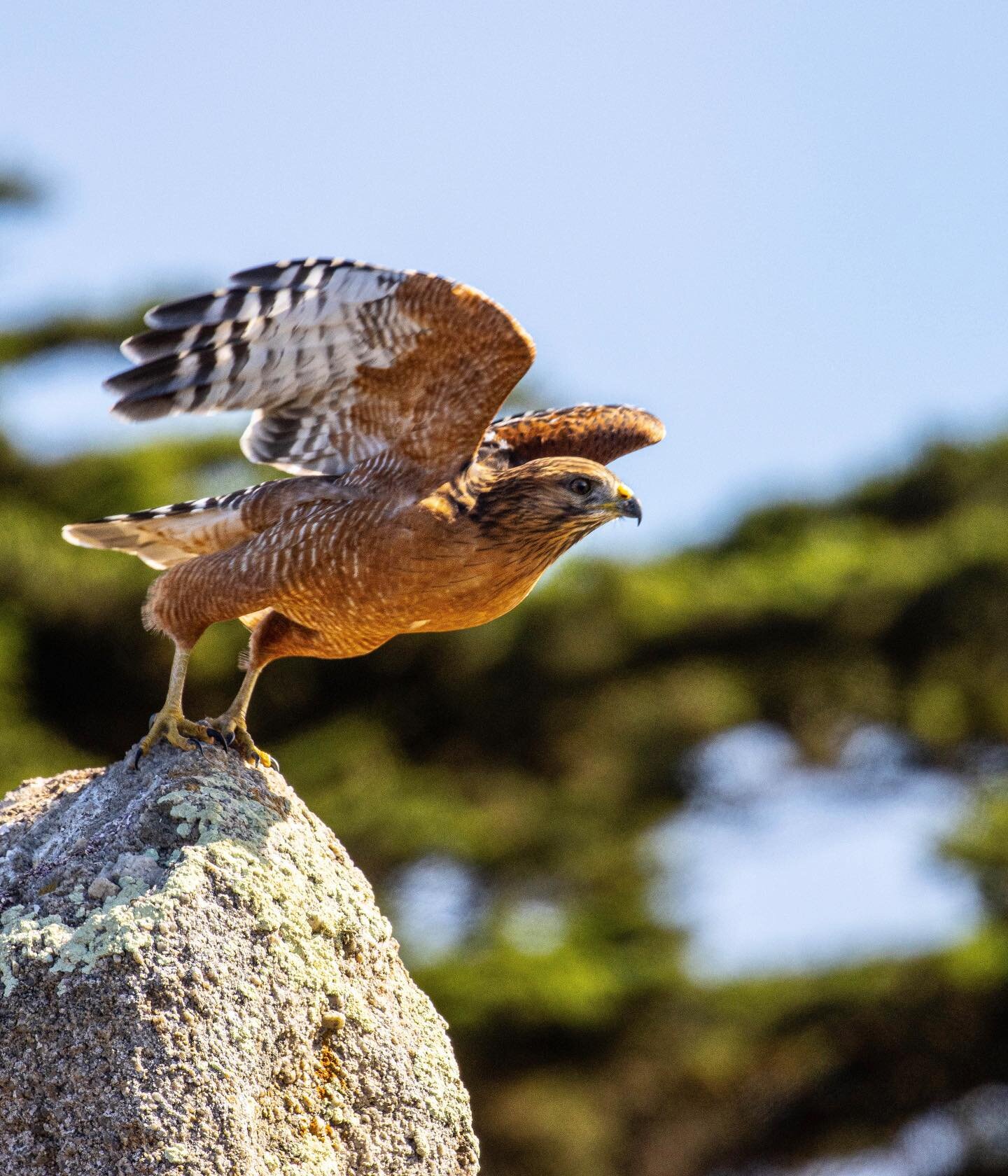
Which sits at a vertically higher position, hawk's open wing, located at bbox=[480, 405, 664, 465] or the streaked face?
hawk's open wing, located at bbox=[480, 405, 664, 465]

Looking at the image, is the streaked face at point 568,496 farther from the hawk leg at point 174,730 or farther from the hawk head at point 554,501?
the hawk leg at point 174,730

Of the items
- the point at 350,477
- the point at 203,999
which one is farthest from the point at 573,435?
the point at 203,999

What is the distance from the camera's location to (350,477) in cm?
612

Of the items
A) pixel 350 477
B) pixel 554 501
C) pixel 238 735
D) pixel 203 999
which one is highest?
pixel 350 477

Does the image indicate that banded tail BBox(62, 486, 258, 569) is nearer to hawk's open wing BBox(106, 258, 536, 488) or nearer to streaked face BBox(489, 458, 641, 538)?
hawk's open wing BBox(106, 258, 536, 488)

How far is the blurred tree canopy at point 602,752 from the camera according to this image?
53.6 ft

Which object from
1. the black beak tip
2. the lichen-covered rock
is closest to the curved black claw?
the lichen-covered rock

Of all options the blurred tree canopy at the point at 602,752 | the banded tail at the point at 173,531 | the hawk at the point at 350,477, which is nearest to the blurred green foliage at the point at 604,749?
the blurred tree canopy at the point at 602,752

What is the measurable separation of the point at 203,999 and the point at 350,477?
2.71 metres

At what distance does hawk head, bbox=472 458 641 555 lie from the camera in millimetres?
5797

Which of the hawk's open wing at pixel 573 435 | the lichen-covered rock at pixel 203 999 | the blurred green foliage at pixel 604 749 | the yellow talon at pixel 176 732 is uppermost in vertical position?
the blurred green foliage at pixel 604 749

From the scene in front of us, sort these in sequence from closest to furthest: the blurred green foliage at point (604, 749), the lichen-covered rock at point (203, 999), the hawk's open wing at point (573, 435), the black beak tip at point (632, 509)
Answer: the lichen-covered rock at point (203, 999), the black beak tip at point (632, 509), the hawk's open wing at point (573, 435), the blurred green foliage at point (604, 749)

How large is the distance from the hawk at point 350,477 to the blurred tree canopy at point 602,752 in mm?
9186

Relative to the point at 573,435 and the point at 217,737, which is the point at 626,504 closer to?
the point at 573,435
